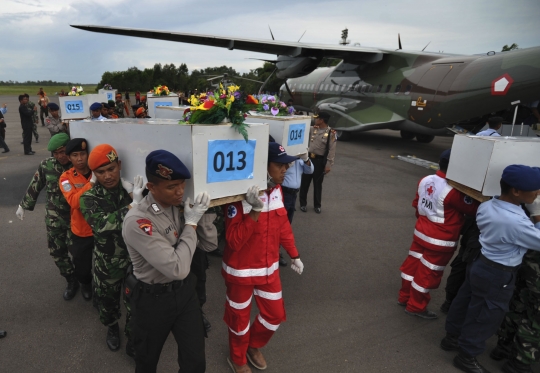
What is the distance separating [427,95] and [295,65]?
16.5ft

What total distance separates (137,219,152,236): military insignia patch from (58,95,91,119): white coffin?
352 inches

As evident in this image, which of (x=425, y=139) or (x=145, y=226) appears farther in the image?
(x=425, y=139)

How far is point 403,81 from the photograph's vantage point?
40.3ft

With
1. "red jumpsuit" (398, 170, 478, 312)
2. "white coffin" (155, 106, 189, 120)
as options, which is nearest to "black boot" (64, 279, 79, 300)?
"white coffin" (155, 106, 189, 120)

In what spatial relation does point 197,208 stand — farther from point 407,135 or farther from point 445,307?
point 407,135

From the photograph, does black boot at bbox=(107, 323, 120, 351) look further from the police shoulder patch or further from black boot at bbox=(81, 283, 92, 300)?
the police shoulder patch

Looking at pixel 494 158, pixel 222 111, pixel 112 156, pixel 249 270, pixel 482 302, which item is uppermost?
pixel 222 111

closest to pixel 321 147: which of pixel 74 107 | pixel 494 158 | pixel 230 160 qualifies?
pixel 494 158

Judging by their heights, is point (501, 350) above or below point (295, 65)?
below

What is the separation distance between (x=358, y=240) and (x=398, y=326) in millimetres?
2138

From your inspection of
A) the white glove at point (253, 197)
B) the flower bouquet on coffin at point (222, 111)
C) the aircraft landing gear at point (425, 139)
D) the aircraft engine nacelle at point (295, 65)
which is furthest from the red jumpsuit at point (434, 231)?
the aircraft landing gear at point (425, 139)

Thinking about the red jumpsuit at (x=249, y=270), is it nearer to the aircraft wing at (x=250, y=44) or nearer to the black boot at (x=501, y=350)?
the black boot at (x=501, y=350)

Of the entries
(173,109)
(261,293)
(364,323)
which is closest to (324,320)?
(364,323)

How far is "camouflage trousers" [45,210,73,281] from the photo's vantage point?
11.6 ft
